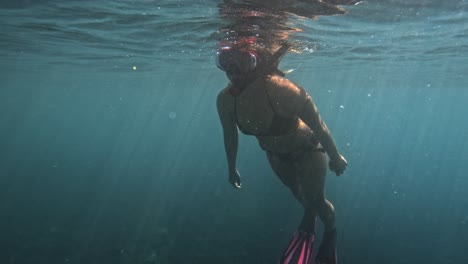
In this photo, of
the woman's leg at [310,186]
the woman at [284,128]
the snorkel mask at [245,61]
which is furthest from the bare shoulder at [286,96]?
the woman's leg at [310,186]

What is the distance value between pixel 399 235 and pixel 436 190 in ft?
38.2

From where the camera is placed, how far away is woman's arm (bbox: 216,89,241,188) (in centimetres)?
579

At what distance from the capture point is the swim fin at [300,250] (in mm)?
5746

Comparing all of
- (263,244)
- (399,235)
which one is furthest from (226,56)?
(399,235)

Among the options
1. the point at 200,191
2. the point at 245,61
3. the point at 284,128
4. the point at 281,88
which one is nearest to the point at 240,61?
the point at 245,61

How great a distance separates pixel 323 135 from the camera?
531 cm

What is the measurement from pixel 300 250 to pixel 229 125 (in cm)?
257

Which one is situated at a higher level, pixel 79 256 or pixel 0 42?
pixel 0 42

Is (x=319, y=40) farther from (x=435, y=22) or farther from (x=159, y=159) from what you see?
(x=159, y=159)

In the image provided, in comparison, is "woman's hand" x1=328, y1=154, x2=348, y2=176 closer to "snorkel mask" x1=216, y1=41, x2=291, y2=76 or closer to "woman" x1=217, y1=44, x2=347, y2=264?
"woman" x1=217, y1=44, x2=347, y2=264

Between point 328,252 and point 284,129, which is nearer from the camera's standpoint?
point 284,129

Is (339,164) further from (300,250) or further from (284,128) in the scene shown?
(300,250)

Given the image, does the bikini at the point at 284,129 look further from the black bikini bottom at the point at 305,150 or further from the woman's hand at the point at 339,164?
the woman's hand at the point at 339,164

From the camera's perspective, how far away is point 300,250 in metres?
6.02
